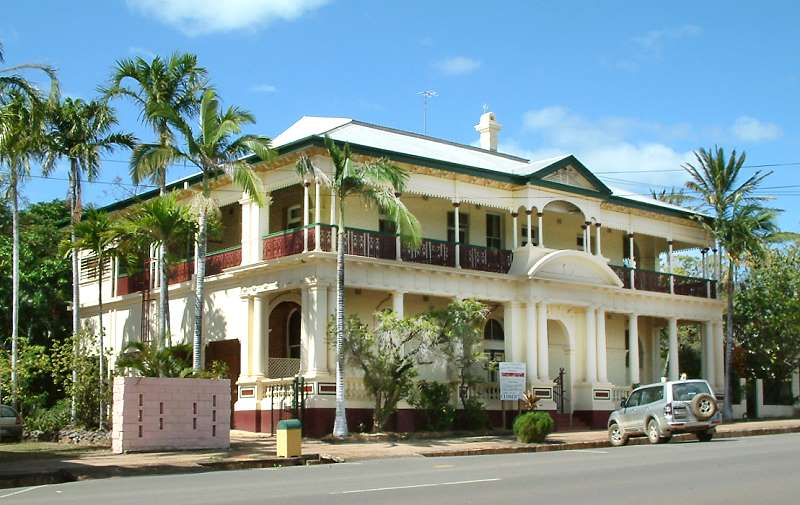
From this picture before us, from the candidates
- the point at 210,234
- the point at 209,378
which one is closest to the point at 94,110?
the point at 210,234

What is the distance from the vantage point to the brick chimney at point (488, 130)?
3975cm

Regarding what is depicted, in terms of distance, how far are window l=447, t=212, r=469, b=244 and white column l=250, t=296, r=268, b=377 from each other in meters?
7.20

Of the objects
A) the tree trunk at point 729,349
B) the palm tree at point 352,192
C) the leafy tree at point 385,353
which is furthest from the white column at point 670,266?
the palm tree at point 352,192

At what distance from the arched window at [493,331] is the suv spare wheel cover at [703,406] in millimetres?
11167

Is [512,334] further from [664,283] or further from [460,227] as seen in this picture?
[664,283]

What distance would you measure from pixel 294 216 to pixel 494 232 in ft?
A: 24.3

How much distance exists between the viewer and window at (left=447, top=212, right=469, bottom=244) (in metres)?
34.4

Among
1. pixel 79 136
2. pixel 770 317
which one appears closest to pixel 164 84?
pixel 79 136

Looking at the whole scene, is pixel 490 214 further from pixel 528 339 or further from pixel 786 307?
pixel 786 307

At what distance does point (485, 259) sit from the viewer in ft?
108

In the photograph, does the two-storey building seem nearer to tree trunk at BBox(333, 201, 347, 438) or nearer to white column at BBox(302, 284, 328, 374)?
white column at BBox(302, 284, 328, 374)

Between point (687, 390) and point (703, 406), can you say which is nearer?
point (703, 406)

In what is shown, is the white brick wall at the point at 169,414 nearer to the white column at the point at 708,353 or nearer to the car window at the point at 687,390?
the car window at the point at 687,390

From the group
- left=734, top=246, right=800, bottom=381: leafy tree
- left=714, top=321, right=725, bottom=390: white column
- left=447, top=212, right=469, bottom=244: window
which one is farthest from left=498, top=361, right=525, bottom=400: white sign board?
left=734, top=246, right=800, bottom=381: leafy tree
